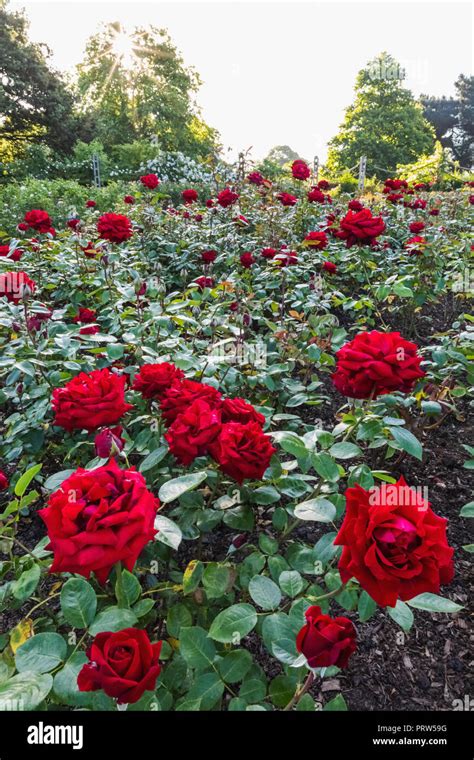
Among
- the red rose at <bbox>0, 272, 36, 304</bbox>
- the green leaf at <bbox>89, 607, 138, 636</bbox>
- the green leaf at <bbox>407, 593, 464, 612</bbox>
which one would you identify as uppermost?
the red rose at <bbox>0, 272, 36, 304</bbox>

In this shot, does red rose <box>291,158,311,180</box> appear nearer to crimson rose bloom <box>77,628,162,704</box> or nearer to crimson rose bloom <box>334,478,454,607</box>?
crimson rose bloom <box>334,478,454,607</box>

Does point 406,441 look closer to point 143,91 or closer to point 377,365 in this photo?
point 377,365

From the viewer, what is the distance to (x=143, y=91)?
2411cm

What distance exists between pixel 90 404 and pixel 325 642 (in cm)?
78

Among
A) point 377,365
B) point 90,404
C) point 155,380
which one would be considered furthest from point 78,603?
point 377,365

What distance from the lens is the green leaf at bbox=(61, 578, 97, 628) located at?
1.03 m

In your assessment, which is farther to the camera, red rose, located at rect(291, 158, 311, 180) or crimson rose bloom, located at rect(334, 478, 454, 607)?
red rose, located at rect(291, 158, 311, 180)

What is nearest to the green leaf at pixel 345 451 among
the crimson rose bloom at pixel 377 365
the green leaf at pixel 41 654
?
the crimson rose bloom at pixel 377 365

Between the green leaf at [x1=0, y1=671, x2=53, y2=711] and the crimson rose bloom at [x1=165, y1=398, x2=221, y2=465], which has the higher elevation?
the crimson rose bloom at [x1=165, y1=398, x2=221, y2=465]

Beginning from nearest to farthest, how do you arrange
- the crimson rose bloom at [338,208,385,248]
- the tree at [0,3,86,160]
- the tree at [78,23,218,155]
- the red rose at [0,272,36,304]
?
1. the red rose at [0,272,36,304]
2. the crimson rose bloom at [338,208,385,248]
3. the tree at [0,3,86,160]
4. the tree at [78,23,218,155]

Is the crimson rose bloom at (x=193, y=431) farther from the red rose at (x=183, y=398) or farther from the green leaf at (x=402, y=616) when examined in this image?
the green leaf at (x=402, y=616)

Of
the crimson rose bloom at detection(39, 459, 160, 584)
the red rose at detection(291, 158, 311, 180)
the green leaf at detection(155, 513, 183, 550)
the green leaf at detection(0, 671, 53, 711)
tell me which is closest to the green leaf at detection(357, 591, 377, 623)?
the green leaf at detection(155, 513, 183, 550)

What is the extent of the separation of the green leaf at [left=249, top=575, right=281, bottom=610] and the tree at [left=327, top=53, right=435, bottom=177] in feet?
93.9

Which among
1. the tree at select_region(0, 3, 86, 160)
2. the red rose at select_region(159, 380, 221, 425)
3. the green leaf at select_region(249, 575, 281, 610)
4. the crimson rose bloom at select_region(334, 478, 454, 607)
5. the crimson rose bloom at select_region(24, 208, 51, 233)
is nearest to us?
the crimson rose bloom at select_region(334, 478, 454, 607)
